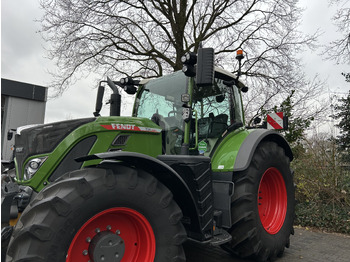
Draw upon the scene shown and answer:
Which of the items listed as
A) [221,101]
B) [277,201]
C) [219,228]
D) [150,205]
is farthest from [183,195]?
[277,201]

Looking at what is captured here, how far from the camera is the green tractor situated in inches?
79.8

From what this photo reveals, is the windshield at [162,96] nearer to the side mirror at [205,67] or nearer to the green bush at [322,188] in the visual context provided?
the side mirror at [205,67]

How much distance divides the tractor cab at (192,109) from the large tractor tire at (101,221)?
985mm

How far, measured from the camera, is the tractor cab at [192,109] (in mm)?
3275

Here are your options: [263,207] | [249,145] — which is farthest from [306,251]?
[249,145]

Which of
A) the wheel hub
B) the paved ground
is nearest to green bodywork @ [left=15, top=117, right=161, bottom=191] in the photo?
the wheel hub

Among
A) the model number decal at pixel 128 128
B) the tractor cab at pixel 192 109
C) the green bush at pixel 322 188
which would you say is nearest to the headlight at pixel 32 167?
the model number decal at pixel 128 128

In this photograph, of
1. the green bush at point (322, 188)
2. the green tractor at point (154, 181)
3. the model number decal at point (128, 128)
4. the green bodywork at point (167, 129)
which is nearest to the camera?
the green tractor at point (154, 181)

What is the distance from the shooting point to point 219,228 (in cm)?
313

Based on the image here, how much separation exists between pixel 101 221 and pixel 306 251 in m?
3.27

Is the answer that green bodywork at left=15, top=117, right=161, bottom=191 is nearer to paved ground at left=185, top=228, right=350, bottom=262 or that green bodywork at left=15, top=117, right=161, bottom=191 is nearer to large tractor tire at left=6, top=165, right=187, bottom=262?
large tractor tire at left=6, top=165, right=187, bottom=262

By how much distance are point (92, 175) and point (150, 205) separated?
0.52m

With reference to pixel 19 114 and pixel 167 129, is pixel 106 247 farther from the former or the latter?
pixel 19 114

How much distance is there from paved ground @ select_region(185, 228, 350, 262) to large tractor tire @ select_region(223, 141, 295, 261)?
0.79 ft
